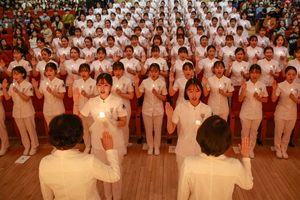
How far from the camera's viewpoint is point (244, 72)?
4.43 metres

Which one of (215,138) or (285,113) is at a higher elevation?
(215,138)

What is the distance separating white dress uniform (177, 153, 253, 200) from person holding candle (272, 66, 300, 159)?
2188 mm

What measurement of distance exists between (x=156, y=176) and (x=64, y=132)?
2.05 m

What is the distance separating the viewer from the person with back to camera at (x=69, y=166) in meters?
1.52

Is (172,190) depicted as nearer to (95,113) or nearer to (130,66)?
(95,113)

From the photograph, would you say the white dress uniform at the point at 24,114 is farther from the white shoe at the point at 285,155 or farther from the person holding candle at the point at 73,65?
the white shoe at the point at 285,155

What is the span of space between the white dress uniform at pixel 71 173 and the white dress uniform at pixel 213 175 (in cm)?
43

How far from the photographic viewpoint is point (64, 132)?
1508 millimetres

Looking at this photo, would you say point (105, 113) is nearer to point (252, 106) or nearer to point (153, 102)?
point (153, 102)

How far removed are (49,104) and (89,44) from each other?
6.94 feet

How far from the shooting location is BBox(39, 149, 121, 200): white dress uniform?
156 centimetres

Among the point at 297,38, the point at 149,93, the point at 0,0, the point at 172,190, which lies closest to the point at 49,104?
the point at 149,93

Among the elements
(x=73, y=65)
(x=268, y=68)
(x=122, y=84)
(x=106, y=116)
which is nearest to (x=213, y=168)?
(x=106, y=116)

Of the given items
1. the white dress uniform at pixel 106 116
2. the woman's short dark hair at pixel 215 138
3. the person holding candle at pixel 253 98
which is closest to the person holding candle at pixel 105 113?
the white dress uniform at pixel 106 116
